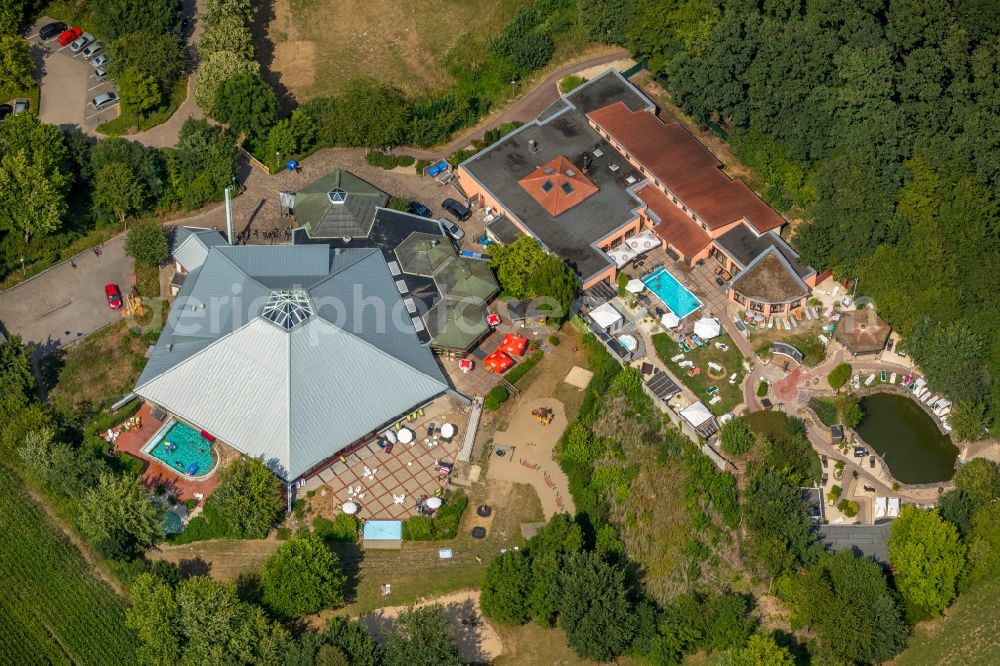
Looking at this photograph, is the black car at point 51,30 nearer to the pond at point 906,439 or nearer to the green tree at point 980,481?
the pond at point 906,439

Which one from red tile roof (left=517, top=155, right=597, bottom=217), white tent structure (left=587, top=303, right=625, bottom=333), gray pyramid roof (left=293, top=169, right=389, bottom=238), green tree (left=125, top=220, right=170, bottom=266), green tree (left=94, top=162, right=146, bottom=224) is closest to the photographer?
white tent structure (left=587, top=303, right=625, bottom=333)

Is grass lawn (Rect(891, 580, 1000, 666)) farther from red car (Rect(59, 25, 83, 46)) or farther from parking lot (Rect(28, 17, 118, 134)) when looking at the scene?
red car (Rect(59, 25, 83, 46))

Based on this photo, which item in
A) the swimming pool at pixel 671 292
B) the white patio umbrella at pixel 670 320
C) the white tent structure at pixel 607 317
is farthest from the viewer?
the swimming pool at pixel 671 292

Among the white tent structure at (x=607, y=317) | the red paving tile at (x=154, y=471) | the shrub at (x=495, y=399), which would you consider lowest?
the red paving tile at (x=154, y=471)

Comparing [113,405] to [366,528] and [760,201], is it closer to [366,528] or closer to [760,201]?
[366,528]

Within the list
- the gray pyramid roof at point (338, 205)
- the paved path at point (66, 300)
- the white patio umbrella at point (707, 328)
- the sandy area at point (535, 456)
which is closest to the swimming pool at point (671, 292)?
the white patio umbrella at point (707, 328)

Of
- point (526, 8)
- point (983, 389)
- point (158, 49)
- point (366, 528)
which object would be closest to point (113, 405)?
point (366, 528)

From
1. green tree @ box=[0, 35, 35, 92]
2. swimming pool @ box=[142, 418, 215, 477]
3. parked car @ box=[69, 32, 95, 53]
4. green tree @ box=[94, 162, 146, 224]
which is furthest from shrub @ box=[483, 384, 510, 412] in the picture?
parked car @ box=[69, 32, 95, 53]
